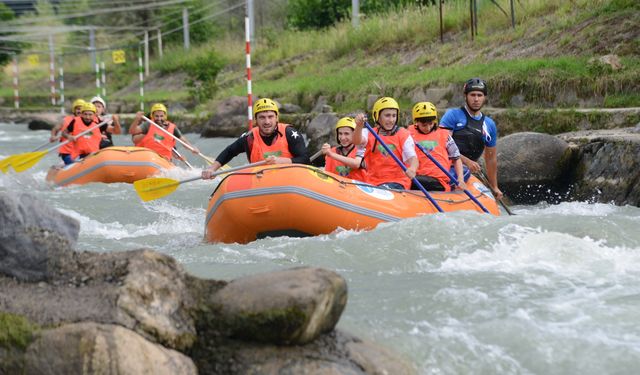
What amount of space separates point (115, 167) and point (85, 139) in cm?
173

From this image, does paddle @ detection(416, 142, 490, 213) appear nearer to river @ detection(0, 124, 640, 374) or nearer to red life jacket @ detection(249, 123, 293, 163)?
river @ detection(0, 124, 640, 374)

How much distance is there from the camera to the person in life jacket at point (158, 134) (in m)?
13.3

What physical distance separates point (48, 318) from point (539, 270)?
3.28 m

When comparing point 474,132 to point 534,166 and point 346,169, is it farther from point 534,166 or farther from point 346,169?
point 534,166

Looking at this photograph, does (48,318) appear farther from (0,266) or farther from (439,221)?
(439,221)

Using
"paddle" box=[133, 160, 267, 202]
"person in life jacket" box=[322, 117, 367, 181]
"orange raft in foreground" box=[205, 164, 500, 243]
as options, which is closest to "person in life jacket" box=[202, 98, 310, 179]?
"person in life jacket" box=[322, 117, 367, 181]

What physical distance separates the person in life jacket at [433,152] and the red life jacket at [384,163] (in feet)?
0.84

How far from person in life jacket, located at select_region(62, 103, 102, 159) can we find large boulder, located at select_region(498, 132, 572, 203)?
246 inches

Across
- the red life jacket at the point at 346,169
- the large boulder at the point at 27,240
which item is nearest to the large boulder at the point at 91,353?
the large boulder at the point at 27,240

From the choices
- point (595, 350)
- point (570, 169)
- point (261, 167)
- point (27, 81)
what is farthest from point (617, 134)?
point (27, 81)

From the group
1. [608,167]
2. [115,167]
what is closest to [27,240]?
[608,167]

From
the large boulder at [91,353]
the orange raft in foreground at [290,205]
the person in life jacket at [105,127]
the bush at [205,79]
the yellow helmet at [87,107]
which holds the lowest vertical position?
the large boulder at [91,353]

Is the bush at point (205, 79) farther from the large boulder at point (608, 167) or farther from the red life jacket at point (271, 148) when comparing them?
the red life jacket at point (271, 148)

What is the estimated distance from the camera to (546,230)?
22.1 feet
